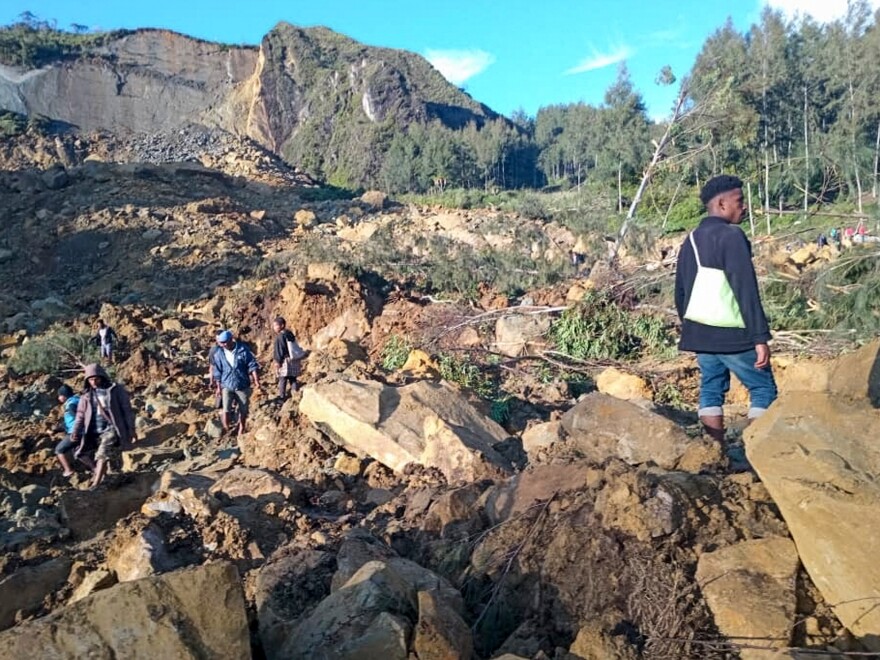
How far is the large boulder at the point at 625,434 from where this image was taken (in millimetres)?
3434

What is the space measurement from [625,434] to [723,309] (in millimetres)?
756

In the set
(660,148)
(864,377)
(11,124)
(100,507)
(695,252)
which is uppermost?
(11,124)

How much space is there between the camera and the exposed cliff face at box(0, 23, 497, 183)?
150ft

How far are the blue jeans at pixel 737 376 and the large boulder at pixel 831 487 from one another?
2.40 ft

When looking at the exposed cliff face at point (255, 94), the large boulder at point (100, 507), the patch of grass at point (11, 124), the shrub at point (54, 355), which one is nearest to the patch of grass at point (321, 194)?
the patch of grass at point (11, 124)

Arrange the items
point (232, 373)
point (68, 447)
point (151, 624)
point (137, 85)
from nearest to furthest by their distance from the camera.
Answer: point (151, 624)
point (68, 447)
point (232, 373)
point (137, 85)

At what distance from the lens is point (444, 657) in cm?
191

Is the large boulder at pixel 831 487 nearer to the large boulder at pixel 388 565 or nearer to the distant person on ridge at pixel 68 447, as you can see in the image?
the large boulder at pixel 388 565

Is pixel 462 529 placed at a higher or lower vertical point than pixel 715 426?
lower

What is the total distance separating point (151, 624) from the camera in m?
1.78

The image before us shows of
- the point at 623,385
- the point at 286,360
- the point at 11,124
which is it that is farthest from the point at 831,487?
the point at 11,124

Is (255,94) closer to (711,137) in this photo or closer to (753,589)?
(711,137)

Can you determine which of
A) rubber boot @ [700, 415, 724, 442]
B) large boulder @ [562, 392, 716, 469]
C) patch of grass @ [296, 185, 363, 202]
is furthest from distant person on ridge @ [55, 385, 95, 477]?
patch of grass @ [296, 185, 363, 202]

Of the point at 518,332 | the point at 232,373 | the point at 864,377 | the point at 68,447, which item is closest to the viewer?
the point at 864,377
